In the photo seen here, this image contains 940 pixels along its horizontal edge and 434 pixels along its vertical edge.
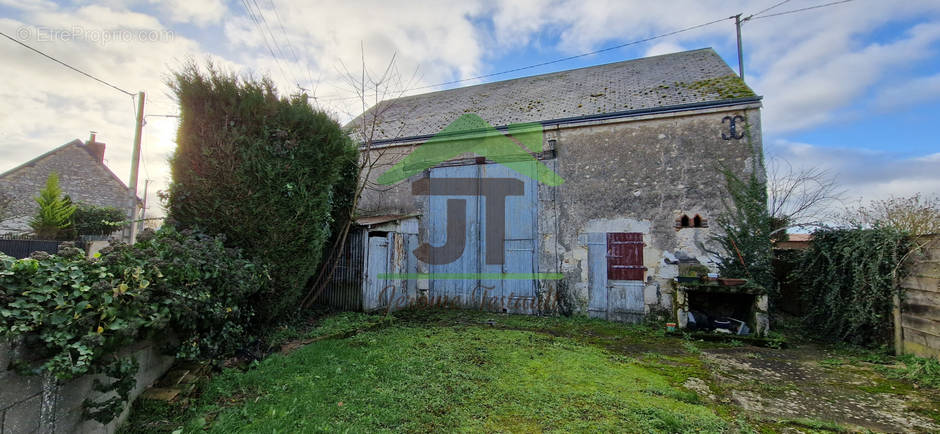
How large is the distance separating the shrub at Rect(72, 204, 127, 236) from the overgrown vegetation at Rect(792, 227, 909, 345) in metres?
19.7

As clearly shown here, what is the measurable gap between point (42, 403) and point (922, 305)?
813cm

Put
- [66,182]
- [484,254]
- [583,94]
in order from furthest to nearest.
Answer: [66,182] < [583,94] < [484,254]

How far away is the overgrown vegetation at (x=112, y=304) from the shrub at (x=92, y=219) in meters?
14.5

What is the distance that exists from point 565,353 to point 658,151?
4.41 meters

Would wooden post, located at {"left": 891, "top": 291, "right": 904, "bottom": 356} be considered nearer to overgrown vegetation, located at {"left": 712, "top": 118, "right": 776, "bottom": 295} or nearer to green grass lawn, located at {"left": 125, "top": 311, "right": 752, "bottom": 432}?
overgrown vegetation, located at {"left": 712, "top": 118, "right": 776, "bottom": 295}

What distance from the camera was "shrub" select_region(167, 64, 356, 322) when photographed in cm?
392

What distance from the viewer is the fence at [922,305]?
4.30 meters

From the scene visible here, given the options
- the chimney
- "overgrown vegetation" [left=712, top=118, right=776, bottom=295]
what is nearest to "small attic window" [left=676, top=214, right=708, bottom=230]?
"overgrown vegetation" [left=712, top=118, right=776, bottom=295]

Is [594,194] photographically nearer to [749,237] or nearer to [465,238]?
[749,237]

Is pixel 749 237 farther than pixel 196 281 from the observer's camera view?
Yes

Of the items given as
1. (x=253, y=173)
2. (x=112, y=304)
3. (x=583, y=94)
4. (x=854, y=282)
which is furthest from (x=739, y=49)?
(x=112, y=304)

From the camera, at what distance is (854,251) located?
206 inches

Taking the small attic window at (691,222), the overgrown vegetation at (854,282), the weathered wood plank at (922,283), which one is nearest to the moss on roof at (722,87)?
the small attic window at (691,222)

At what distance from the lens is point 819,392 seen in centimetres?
362
